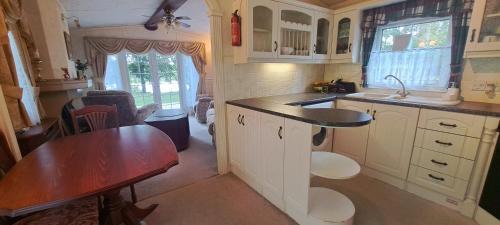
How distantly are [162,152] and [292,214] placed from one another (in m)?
1.19

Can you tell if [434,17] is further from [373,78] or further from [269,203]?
[269,203]

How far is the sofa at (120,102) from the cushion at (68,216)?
2779 millimetres

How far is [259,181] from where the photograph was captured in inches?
82.1

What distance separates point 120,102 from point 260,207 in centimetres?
316

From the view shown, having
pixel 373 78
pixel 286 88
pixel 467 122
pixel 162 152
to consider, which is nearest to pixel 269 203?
pixel 162 152

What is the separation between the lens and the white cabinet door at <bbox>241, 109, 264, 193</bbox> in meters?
2.00

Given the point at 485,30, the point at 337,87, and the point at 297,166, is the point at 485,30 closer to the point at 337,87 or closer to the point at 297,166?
the point at 337,87

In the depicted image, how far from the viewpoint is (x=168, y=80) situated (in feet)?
19.0

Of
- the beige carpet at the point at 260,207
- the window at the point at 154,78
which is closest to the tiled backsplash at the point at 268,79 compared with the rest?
the beige carpet at the point at 260,207

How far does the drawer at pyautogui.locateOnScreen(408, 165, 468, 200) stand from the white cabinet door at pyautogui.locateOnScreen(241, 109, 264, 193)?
5.01ft

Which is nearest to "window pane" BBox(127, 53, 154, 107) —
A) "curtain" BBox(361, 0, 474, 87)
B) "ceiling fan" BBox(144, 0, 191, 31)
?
"ceiling fan" BBox(144, 0, 191, 31)

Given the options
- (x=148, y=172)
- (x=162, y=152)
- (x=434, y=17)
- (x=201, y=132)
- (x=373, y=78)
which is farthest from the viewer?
(x=201, y=132)

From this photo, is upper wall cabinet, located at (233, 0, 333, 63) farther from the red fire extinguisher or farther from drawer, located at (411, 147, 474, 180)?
drawer, located at (411, 147, 474, 180)

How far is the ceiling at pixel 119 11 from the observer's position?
332 centimetres
